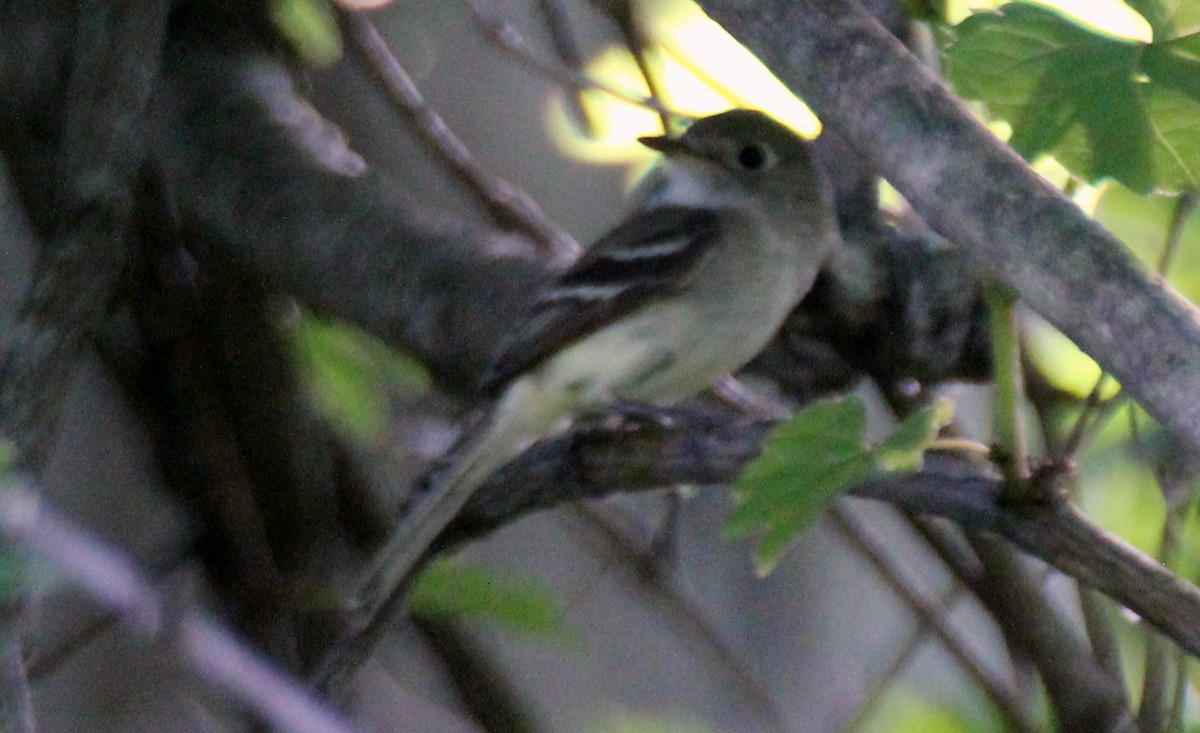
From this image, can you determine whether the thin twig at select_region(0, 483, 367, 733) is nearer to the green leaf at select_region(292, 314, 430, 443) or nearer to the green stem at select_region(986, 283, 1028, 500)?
the green leaf at select_region(292, 314, 430, 443)

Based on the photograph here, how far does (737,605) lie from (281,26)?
1.67 m

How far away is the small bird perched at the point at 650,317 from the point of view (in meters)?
1.88

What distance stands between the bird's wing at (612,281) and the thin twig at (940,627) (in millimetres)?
498

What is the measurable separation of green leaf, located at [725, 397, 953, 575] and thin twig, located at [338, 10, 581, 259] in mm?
965

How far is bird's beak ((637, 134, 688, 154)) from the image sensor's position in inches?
84.4

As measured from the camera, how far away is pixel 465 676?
2004 millimetres

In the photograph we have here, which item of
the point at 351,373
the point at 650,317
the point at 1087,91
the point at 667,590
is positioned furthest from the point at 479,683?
the point at 1087,91

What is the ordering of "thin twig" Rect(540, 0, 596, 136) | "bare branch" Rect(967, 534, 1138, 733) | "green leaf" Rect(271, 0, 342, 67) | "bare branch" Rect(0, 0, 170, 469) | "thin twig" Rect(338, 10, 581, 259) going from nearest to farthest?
"bare branch" Rect(0, 0, 170, 469) < "bare branch" Rect(967, 534, 1138, 733) < "green leaf" Rect(271, 0, 342, 67) < "thin twig" Rect(338, 10, 581, 259) < "thin twig" Rect(540, 0, 596, 136)

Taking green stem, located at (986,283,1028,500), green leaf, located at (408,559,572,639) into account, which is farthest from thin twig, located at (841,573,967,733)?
green stem, located at (986,283,1028,500)

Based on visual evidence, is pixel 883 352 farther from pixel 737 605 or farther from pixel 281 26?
pixel 737 605

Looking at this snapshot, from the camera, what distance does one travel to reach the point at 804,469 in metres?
1.19

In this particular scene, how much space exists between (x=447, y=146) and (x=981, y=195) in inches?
50.4

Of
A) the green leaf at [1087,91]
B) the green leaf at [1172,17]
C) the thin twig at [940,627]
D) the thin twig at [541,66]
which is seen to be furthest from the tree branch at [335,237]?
the green leaf at [1172,17]

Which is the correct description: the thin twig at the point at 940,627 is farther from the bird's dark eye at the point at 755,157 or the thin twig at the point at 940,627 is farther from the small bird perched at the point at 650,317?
the bird's dark eye at the point at 755,157
